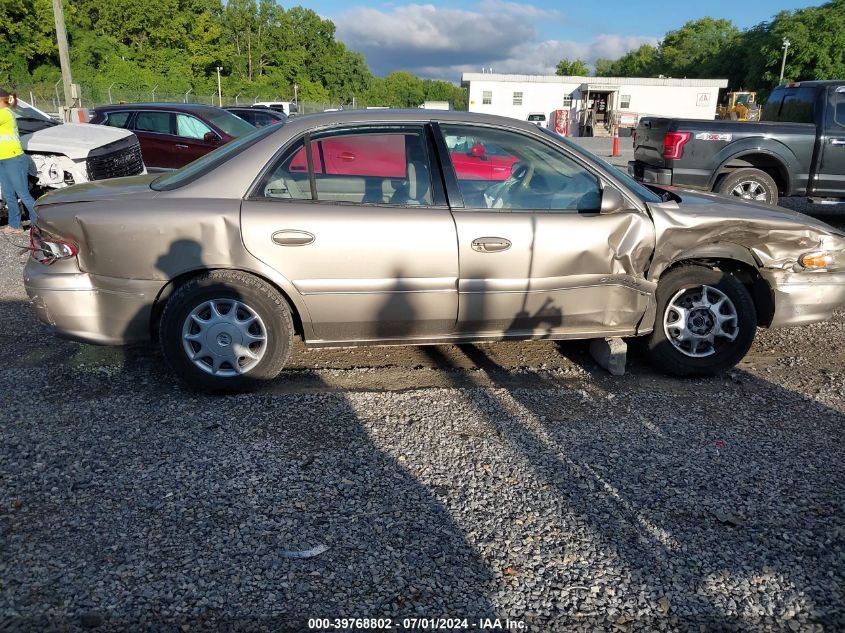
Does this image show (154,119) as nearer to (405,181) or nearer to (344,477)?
(405,181)

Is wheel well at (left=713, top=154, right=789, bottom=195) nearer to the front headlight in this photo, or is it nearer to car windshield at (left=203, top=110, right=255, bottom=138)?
the front headlight

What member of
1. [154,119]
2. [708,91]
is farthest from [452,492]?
[708,91]

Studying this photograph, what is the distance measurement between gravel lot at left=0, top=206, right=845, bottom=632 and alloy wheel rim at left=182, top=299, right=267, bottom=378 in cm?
23

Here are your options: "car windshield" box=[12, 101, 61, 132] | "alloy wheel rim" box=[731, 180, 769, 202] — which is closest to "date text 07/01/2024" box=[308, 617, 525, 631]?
"alloy wheel rim" box=[731, 180, 769, 202]

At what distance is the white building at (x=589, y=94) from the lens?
53.4 m

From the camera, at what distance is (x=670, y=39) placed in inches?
3807

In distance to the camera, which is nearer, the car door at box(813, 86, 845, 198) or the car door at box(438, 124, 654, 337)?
the car door at box(438, 124, 654, 337)

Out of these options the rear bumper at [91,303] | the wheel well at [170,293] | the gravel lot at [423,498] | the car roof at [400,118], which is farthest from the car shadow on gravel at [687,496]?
the rear bumper at [91,303]

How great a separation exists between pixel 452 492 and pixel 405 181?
1.91 meters

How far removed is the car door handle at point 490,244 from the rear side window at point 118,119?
1077 cm

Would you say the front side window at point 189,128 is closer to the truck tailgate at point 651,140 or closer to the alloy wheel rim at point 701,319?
the truck tailgate at point 651,140

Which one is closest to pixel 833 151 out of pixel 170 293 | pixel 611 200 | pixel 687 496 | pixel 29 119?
pixel 611 200

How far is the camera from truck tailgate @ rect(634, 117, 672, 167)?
8.97m

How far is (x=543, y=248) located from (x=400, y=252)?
0.86 metres
